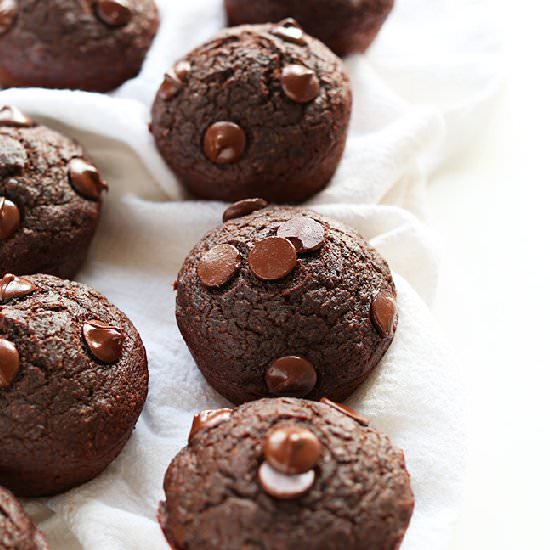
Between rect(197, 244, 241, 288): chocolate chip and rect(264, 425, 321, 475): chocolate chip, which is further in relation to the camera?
rect(197, 244, 241, 288): chocolate chip

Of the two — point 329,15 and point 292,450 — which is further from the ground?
point 329,15

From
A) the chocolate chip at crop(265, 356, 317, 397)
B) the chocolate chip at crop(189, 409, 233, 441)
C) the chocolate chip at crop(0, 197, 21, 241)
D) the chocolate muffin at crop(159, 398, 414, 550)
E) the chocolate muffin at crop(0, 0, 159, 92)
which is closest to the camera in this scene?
the chocolate muffin at crop(159, 398, 414, 550)

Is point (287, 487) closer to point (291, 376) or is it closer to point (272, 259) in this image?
point (291, 376)

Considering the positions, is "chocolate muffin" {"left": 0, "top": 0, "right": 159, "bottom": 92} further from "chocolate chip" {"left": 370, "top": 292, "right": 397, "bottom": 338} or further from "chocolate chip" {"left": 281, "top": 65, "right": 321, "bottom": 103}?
"chocolate chip" {"left": 370, "top": 292, "right": 397, "bottom": 338}

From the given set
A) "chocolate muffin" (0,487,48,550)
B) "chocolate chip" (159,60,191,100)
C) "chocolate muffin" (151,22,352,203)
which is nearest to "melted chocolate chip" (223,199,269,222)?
"chocolate muffin" (151,22,352,203)

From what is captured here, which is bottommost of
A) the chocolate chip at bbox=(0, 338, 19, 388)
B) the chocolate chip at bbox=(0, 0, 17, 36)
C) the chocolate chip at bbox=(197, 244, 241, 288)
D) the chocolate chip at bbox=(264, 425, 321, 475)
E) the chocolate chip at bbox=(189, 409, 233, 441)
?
the chocolate chip at bbox=(0, 338, 19, 388)

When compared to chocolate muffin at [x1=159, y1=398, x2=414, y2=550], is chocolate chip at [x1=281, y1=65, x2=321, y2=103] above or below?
above

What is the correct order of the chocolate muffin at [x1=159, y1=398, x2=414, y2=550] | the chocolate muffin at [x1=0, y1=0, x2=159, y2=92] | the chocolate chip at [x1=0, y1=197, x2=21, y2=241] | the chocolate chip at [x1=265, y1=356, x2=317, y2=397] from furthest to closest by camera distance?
the chocolate muffin at [x1=0, y1=0, x2=159, y2=92] < the chocolate chip at [x1=0, y1=197, x2=21, y2=241] < the chocolate chip at [x1=265, y1=356, x2=317, y2=397] < the chocolate muffin at [x1=159, y1=398, x2=414, y2=550]

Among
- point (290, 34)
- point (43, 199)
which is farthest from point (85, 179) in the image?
point (290, 34)
